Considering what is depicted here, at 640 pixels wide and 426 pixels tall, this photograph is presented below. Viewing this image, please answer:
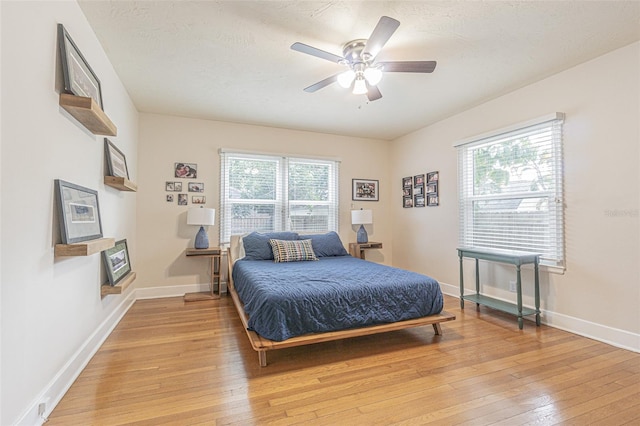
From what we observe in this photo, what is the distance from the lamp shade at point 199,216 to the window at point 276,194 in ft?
1.38

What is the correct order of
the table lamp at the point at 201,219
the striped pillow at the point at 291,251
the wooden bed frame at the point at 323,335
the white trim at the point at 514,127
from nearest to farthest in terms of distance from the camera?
the wooden bed frame at the point at 323,335 < the white trim at the point at 514,127 < the striped pillow at the point at 291,251 < the table lamp at the point at 201,219

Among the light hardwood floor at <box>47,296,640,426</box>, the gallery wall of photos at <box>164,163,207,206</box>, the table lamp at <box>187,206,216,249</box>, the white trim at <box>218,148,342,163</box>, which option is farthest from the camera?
the white trim at <box>218,148,342,163</box>

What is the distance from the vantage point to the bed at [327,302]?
2.23 m

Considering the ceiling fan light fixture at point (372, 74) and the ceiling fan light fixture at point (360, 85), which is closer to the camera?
the ceiling fan light fixture at point (372, 74)

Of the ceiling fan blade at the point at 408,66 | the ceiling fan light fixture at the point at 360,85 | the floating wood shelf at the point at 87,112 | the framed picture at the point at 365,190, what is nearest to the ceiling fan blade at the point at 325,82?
the ceiling fan light fixture at the point at 360,85

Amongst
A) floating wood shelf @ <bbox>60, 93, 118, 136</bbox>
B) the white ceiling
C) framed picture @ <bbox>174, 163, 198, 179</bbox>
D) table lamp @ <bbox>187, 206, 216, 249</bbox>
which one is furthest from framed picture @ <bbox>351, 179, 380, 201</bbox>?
floating wood shelf @ <bbox>60, 93, 118, 136</bbox>

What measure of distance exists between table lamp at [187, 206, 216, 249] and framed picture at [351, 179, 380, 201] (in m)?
2.34

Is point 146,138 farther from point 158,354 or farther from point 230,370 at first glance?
point 230,370

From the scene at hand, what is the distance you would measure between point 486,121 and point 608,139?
126 cm

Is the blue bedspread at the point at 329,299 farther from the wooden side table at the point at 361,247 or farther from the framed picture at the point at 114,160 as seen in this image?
the wooden side table at the point at 361,247

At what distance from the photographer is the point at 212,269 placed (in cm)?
410

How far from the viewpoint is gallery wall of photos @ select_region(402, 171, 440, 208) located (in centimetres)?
448

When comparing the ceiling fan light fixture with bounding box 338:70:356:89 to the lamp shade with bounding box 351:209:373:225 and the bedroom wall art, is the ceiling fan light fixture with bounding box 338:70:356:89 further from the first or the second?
the lamp shade with bounding box 351:209:373:225

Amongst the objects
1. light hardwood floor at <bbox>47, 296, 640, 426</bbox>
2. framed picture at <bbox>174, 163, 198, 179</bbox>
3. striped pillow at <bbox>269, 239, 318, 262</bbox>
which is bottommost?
light hardwood floor at <bbox>47, 296, 640, 426</bbox>
